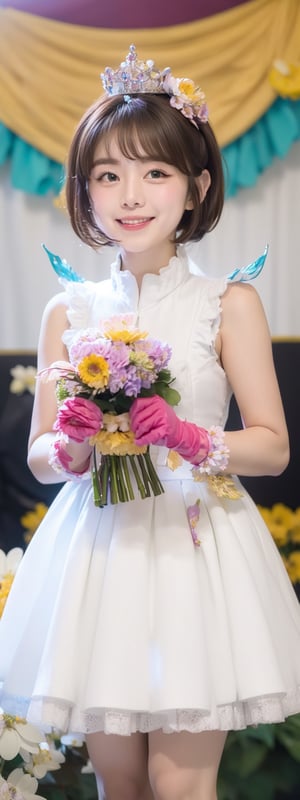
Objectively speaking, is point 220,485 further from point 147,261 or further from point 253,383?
point 147,261

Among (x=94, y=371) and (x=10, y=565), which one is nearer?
(x=94, y=371)

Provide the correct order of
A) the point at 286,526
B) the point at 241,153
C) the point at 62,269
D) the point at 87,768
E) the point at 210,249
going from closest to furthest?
the point at 62,269 < the point at 87,768 < the point at 286,526 < the point at 241,153 < the point at 210,249

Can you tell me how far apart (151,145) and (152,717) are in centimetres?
84

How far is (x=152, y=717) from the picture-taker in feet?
4.72

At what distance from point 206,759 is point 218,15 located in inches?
80.4

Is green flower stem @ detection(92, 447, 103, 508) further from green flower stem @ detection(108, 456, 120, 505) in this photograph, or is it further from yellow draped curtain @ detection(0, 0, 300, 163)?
yellow draped curtain @ detection(0, 0, 300, 163)

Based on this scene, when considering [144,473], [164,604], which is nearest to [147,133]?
[144,473]

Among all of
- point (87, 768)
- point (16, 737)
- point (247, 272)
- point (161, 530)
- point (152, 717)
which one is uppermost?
point (247, 272)

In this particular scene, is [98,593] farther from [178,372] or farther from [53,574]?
[178,372]

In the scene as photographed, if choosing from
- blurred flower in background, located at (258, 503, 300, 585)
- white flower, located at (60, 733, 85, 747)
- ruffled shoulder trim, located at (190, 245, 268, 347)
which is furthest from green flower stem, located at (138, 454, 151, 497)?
blurred flower in background, located at (258, 503, 300, 585)

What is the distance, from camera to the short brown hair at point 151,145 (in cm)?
161

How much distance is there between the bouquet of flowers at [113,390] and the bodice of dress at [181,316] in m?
0.13

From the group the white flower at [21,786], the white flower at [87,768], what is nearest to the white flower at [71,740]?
the white flower at [87,768]

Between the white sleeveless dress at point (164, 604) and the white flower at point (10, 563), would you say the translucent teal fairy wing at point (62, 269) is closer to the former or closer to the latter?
the white sleeveless dress at point (164, 604)
